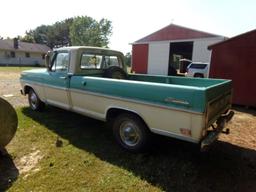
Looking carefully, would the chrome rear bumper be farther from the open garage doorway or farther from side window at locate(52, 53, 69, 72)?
the open garage doorway

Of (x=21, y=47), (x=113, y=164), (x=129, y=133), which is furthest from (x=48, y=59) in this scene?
(x=21, y=47)

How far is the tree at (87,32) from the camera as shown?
5175cm

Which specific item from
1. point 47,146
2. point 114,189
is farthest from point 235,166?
point 47,146

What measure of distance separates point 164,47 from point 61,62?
17809 millimetres

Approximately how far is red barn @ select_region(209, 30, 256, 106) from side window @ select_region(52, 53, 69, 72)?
273 inches

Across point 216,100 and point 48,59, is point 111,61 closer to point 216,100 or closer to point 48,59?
point 48,59

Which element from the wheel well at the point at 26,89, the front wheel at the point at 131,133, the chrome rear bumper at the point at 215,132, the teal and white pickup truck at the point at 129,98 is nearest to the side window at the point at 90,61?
the teal and white pickup truck at the point at 129,98

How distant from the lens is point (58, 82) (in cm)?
541

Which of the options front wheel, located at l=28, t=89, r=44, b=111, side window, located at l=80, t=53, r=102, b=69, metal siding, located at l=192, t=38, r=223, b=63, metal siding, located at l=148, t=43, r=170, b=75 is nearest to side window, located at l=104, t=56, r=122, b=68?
side window, located at l=80, t=53, r=102, b=69

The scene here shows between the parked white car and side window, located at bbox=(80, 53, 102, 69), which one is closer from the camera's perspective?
side window, located at bbox=(80, 53, 102, 69)

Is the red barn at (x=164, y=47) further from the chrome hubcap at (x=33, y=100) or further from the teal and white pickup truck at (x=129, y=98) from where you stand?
the chrome hubcap at (x=33, y=100)

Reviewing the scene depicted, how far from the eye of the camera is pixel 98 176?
11.6 feet

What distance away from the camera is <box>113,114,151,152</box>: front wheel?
394cm

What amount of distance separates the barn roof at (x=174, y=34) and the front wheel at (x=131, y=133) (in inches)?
703
